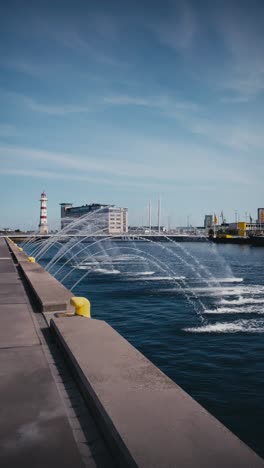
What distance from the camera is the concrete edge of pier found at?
3.52m

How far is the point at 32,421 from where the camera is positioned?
454 centimetres

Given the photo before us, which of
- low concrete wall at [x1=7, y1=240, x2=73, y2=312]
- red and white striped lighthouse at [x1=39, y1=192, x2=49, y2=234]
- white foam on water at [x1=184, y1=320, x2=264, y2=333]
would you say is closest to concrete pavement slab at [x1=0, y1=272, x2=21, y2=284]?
low concrete wall at [x1=7, y1=240, x2=73, y2=312]

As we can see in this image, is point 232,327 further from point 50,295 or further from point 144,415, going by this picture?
point 144,415

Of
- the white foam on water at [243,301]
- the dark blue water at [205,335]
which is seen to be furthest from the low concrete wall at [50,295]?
the white foam on water at [243,301]

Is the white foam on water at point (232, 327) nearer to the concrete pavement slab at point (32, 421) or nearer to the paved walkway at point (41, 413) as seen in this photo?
the paved walkway at point (41, 413)

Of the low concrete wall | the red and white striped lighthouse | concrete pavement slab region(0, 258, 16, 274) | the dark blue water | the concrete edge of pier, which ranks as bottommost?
the dark blue water

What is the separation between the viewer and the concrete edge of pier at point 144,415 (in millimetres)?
3523

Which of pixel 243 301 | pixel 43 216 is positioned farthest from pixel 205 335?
pixel 43 216

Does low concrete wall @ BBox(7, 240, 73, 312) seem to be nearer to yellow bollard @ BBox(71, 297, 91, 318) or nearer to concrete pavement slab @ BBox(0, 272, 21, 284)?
yellow bollard @ BBox(71, 297, 91, 318)

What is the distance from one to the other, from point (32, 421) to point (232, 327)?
1212 centimetres

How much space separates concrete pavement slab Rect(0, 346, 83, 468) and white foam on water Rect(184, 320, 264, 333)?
9.71 meters

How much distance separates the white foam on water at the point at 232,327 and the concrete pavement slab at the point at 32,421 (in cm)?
971

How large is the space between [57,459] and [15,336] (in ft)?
14.8

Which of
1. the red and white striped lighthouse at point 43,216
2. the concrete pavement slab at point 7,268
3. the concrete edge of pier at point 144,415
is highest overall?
the red and white striped lighthouse at point 43,216
